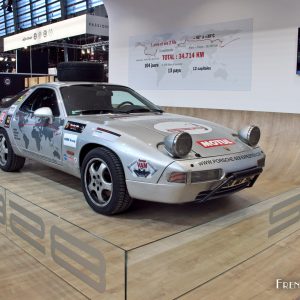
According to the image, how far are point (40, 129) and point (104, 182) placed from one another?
3.90ft

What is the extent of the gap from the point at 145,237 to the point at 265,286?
0.97 meters

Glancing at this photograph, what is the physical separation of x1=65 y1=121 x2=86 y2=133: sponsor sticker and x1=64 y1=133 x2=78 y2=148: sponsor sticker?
0.06 meters

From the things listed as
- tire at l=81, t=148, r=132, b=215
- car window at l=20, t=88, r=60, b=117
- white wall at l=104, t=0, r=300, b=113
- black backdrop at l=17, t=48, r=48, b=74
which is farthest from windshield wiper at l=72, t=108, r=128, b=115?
black backdrop at l=17, t=48, r=48, b=74

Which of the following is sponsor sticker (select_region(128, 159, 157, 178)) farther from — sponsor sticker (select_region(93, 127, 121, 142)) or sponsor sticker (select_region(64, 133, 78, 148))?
sponsor sticker (select_region(64, 133, 78, 148))

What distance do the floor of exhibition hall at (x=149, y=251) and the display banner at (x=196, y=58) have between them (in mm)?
3526

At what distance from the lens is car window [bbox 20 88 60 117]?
4.02 meters

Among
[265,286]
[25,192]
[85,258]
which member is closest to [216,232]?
[265,286]

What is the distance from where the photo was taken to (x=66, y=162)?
12.2 ft

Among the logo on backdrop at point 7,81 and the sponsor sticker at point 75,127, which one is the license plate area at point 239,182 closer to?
the sponsor sticker at point 75,127

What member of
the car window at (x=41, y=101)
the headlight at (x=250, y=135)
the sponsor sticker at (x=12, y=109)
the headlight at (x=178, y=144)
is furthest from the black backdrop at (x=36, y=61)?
the headlight at (x=178, y=144)

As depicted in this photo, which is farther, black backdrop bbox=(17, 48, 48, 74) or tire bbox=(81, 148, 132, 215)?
black backdrop bbox=(17, 48, 48, 74)

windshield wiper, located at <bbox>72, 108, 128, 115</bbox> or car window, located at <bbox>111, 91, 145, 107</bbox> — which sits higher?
car window, located at <bbox>111, 91, 145, 107</bbox>

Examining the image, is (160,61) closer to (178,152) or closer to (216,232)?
(178,152)

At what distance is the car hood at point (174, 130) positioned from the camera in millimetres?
3145
